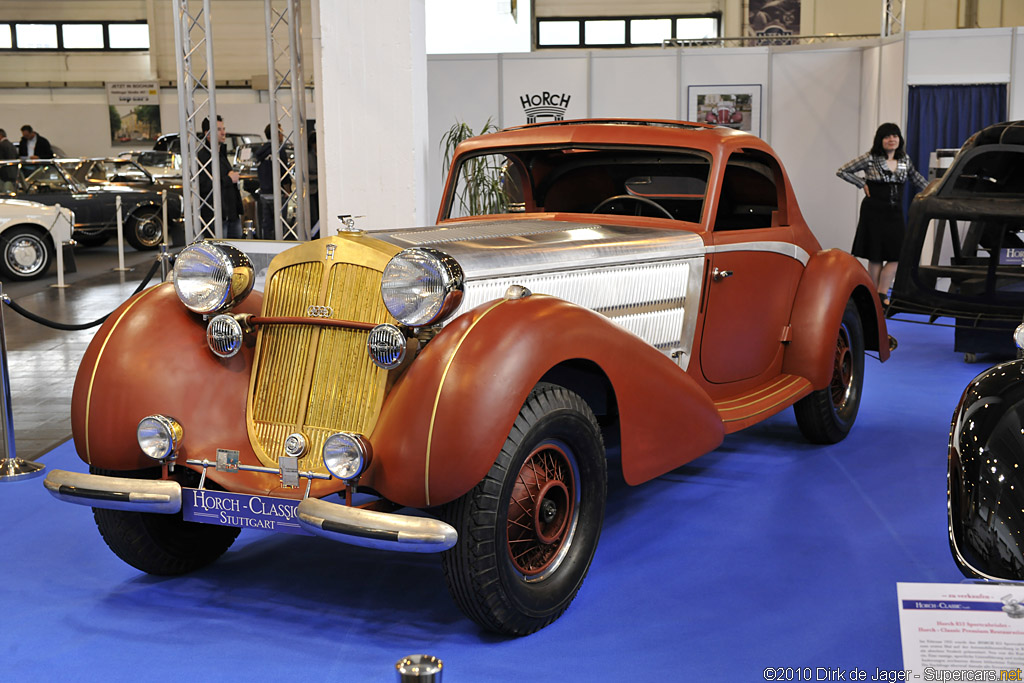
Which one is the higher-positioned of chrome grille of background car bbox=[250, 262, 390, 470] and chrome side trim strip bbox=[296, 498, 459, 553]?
chrome grille of background car bbox=[250, 262, 390, 470]

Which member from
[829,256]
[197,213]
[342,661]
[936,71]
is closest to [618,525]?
[342,661]

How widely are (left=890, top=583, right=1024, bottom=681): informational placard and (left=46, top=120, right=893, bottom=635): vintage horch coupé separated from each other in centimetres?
132

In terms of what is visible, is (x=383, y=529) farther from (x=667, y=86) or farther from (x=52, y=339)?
(x=667, y=86)

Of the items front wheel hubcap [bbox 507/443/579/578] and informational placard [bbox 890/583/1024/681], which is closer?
informational placard [bbox 890/583/1024/681]

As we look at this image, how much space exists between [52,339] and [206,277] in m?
6.44

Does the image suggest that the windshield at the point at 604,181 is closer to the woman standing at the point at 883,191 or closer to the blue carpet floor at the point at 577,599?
the blue carpet floor at the point at 577,599

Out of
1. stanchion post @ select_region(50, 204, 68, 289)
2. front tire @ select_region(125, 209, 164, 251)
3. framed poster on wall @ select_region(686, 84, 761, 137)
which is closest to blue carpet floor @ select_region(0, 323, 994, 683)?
stanchion post @ select_region(50, 204, 68, 289)

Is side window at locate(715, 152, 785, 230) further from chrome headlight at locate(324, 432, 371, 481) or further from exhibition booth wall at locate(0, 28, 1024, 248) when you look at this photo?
exhibition booth wall at locate(0, 28, 1024, 248)

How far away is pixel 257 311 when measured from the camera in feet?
11.5

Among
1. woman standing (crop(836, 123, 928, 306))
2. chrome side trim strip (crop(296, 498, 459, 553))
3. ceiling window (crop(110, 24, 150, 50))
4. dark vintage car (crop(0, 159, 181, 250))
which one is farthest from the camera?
ceiling window (crop(110, 24, 150, 50))

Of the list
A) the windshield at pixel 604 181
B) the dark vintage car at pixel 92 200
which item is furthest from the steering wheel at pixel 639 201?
the dark vintage car at pixel 92 200

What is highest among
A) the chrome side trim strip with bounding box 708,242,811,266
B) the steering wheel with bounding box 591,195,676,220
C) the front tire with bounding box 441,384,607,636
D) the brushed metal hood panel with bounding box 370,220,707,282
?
the steering wheel with bounding box 591,195,676,220

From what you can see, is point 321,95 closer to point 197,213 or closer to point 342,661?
point 197,213

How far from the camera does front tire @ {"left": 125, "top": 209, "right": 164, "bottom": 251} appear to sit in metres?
15.7
